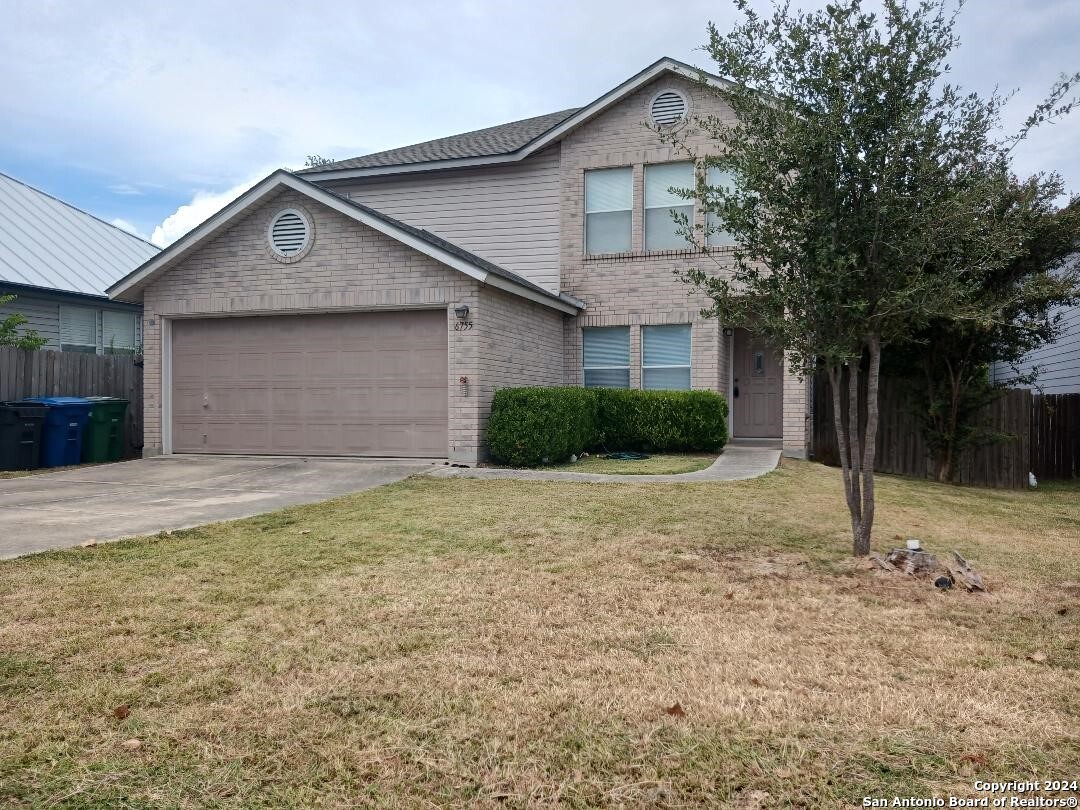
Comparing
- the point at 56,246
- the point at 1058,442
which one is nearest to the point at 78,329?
the point at 56,246

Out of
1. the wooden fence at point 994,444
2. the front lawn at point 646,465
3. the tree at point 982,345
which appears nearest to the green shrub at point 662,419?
the front lawn at point 646,465

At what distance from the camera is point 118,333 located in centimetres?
2128

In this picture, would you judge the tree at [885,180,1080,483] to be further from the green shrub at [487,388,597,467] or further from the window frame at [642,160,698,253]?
the green shrub at [487,388,597,467]

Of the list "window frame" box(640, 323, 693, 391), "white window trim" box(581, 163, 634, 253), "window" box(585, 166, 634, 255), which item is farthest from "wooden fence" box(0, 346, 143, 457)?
"window frame" box(640, 323, 693, 391)

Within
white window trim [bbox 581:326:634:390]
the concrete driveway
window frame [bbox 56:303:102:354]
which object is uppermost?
window frame [bbox 56:303:102:354]

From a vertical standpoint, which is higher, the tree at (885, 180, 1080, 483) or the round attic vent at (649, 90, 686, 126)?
the round attic vent at (649, 90, 686, 126)

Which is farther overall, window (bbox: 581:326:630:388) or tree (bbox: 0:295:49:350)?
window (bbox: 581:326:630:388)

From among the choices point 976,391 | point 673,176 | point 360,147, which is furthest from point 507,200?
point 360,147

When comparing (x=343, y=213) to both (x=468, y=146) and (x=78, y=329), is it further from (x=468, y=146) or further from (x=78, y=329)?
(x=78, y=329)

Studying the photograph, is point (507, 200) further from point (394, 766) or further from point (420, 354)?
point (394, 766)

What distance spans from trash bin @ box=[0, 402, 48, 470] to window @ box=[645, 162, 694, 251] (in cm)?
1169

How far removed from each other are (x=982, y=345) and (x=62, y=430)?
1618 cm

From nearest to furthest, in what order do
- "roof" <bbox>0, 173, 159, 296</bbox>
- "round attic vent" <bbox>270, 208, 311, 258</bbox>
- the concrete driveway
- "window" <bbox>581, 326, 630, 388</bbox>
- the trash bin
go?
the concrete driveway, the trash bin, "round attic vent" <bbox>270, 208, 311, 258</bbox>, "window" <bbox>581, 326, 630, 388</bbox>, "roof" <bbox>0, 173, 159, 296</bbox>

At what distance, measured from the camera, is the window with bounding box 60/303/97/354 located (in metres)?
19.7
